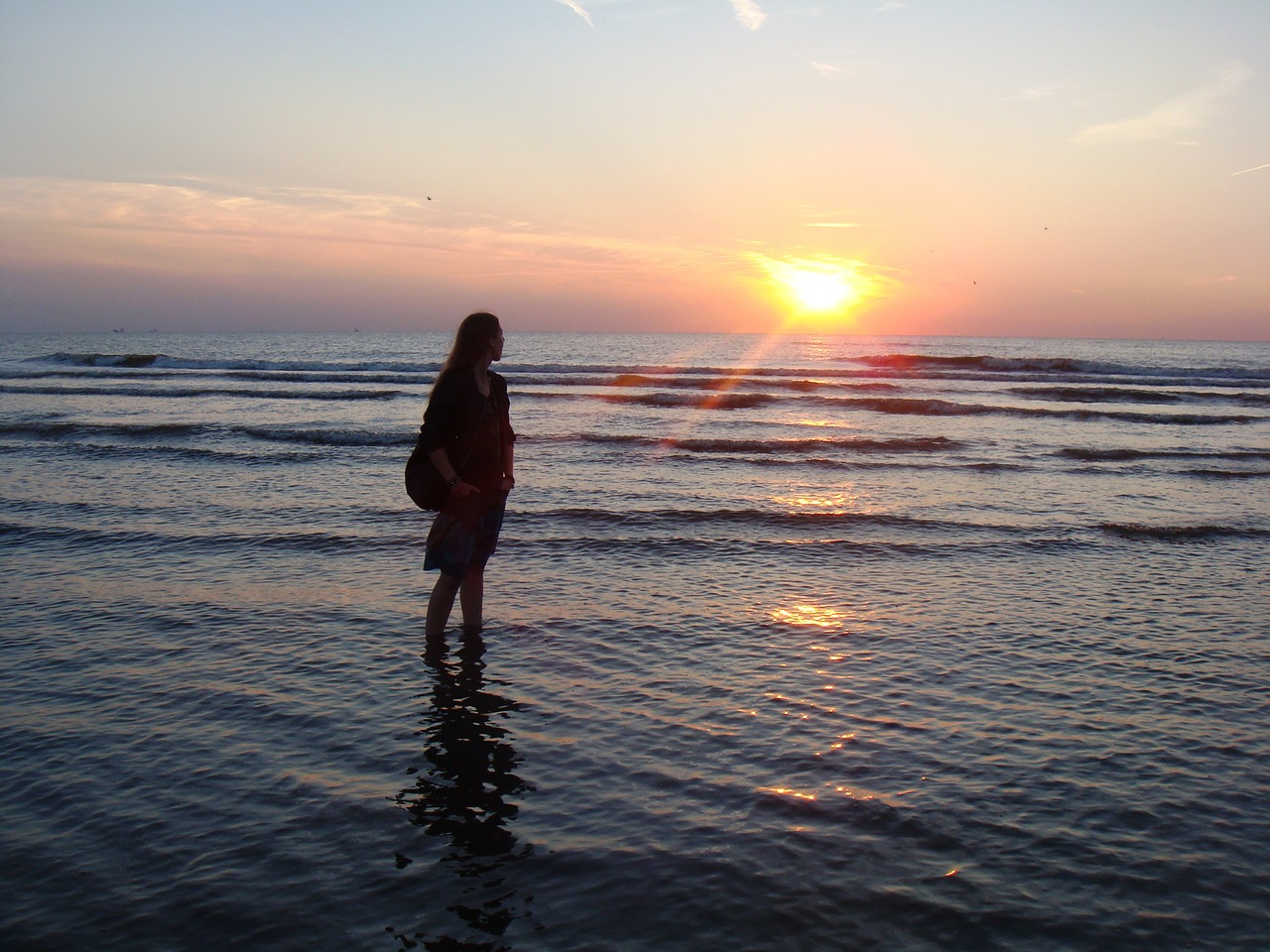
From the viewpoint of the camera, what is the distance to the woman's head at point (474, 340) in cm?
583

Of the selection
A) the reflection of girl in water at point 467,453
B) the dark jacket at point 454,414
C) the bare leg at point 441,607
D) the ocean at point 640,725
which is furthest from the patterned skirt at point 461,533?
the ocean at point 640,725

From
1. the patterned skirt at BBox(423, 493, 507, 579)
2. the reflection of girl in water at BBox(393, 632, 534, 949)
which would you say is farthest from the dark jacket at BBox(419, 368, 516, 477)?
the reflection of girl in water at BBox(393, 632, 534, 949)

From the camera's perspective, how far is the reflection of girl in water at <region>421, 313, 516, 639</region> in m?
5.82

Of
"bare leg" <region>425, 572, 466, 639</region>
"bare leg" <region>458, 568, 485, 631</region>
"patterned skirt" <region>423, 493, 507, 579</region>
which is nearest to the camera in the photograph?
"patterned skirt" <region>423, 493, 507, 579</region>

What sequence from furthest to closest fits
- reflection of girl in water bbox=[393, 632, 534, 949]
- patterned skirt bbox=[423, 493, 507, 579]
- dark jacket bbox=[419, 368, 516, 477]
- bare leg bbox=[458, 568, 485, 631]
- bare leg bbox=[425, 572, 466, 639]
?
bare leg bbox=[458, 568, 485, 631]
bare leg bbox=[425, 572, 466, 639]
patterned skirt bbox=[423, 493, 507, 579]
dark jacket bbox=[419, 368, 516, 477]
reflection of girl in water bbox=[393, 632, 534, 949]

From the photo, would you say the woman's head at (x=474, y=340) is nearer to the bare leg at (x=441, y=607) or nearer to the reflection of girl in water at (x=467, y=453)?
the reflection of girl in water at (x=467, y=453)

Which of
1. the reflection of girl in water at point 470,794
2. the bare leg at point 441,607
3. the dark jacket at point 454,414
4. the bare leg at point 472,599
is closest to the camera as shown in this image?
the reflection of girl in water at point 470,794

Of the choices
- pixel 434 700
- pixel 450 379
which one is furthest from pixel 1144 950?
pixel 450 379

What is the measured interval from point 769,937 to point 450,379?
375 cm

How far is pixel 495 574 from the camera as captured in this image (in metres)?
8.55

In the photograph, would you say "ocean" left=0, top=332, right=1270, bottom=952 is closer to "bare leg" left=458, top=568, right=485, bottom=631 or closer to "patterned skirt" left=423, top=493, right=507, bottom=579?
"bare leg" left=458, top=568, right=485, bottom=631

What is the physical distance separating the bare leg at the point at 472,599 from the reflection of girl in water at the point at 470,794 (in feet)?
1.86

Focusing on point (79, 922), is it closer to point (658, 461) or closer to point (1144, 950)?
point (1144, 950)

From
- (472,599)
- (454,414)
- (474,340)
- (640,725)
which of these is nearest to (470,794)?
(640,725)
